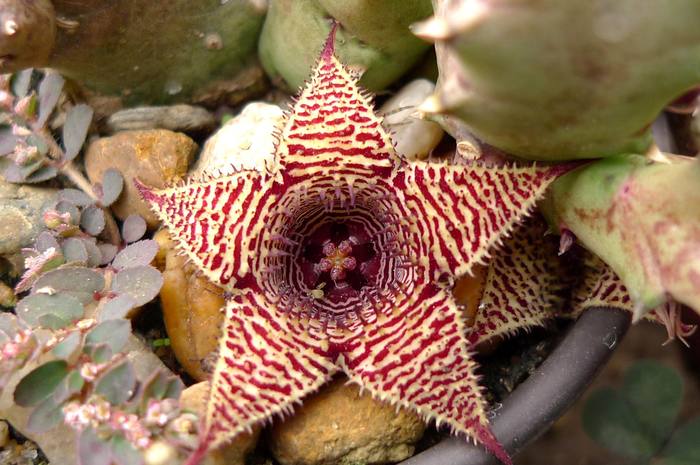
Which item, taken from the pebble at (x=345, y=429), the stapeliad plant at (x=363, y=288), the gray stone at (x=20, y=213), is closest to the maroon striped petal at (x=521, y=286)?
the stapeliad plant at (x=363, y=288)

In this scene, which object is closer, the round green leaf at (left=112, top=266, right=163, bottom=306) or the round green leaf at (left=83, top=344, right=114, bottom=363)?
the round green leaf at (left=83, top=344, right=114, bottom=363)

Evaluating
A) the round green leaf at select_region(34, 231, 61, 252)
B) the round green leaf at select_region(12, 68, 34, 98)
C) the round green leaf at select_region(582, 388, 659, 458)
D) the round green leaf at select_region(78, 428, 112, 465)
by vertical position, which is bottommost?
the round green leaf at select_region(582, 388, 659, 458)

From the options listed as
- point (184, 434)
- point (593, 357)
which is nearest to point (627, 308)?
point (593, 357)

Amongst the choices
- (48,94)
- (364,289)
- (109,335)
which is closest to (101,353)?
(109,335)

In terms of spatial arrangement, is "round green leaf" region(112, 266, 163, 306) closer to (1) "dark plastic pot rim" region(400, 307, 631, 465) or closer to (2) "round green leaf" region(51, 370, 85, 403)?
(2) "round green leaf" region(51, 370, 85, 403)

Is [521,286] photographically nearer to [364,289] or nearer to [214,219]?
[364,289]

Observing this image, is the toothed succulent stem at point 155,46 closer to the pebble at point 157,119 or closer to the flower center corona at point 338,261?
the pebble at point 157,119

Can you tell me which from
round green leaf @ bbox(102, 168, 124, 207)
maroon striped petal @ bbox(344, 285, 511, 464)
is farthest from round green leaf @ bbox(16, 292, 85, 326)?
maroon striped petal @ bbox(344, 285, 511, 464)
